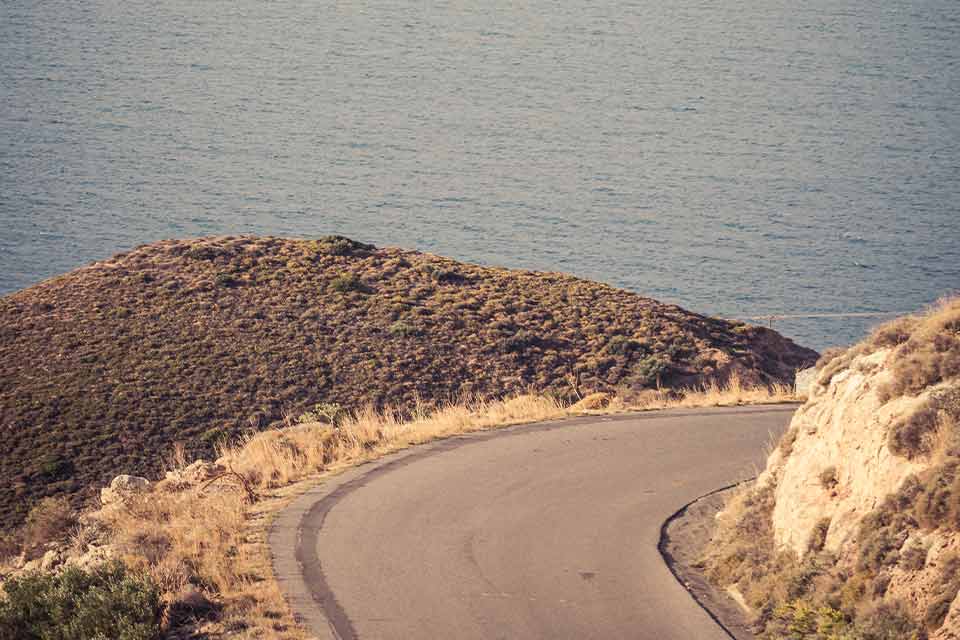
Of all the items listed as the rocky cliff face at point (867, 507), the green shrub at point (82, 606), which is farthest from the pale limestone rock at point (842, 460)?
the green shrub at point (82, 606)

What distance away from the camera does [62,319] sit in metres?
41.6

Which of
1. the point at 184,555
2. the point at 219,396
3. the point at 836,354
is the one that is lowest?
the point at 219,396

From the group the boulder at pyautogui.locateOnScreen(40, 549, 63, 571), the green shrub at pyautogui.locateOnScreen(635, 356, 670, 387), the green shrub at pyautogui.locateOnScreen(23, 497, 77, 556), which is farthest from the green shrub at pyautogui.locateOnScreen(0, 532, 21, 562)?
the green shrub at pyautogui.locateOnScreen(635, 356, 670, 387)

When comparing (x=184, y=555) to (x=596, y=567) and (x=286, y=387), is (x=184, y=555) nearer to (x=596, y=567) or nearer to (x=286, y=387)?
(x=596, y=567)

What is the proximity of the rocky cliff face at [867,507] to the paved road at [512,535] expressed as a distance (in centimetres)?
98

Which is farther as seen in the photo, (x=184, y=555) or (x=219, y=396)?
(x=219, y=396)

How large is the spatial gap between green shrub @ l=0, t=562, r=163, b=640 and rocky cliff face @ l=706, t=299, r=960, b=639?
20.7 ft

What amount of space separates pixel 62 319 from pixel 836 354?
3477 cm

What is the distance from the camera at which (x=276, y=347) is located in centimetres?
3953

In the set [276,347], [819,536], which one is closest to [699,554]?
[819,536]

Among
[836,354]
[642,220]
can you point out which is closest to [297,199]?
[642,220]

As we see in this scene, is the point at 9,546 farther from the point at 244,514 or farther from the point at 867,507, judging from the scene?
the point at 867,507

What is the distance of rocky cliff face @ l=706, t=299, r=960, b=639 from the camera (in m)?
9.16

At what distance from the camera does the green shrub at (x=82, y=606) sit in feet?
34.4
